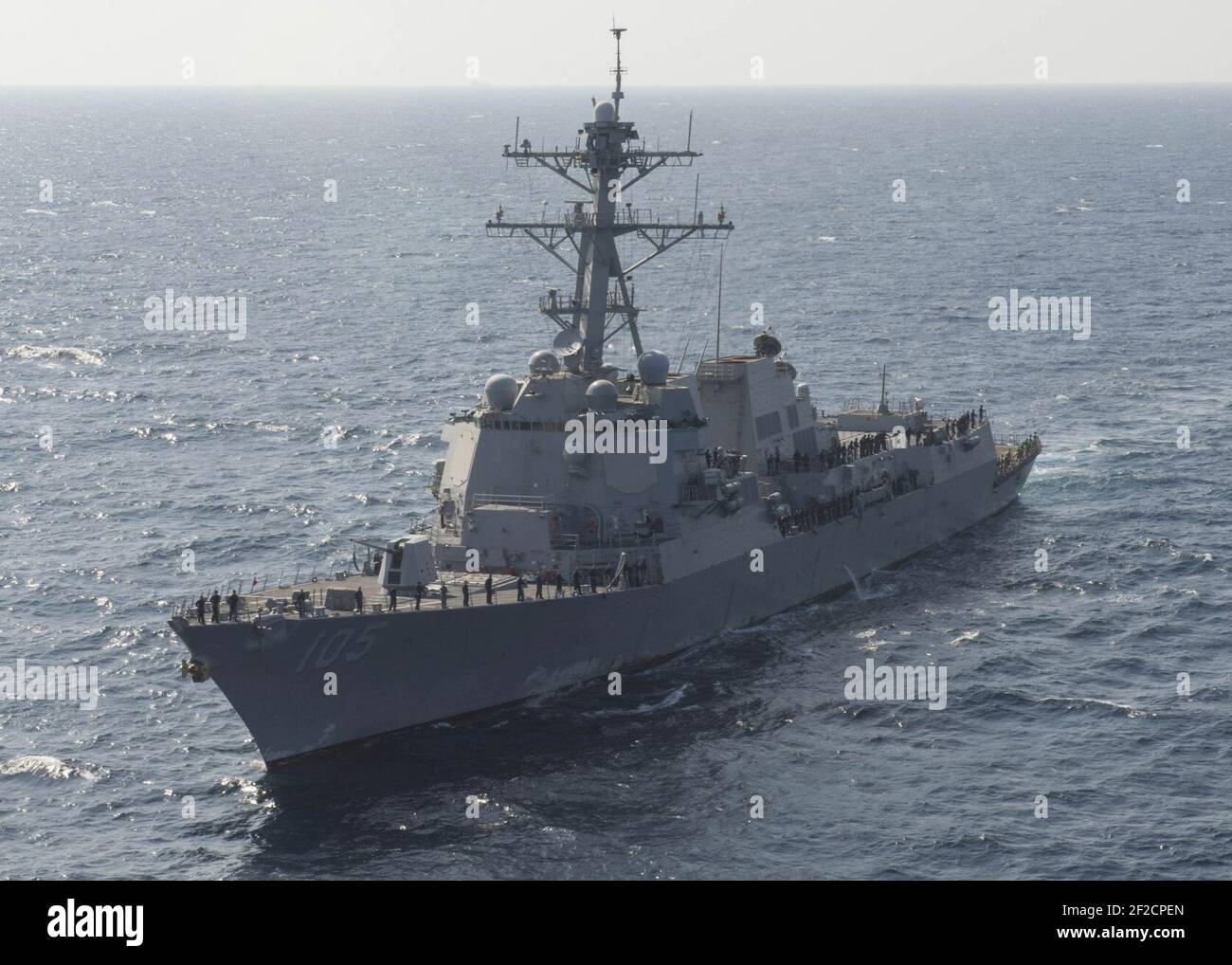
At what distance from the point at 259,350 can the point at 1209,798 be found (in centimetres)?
5511

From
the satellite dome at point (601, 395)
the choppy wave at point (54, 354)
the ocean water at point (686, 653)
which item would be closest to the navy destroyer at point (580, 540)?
the satellite dome at point (601, 395)

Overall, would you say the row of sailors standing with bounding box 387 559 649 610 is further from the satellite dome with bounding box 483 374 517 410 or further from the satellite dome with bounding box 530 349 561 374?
the satellite dome with bounding box 530 349 561 374

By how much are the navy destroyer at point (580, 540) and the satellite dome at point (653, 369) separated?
66 millimetres

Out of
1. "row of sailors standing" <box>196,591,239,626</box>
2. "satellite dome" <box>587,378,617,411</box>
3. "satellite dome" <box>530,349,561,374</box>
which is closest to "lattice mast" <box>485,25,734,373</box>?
"satellite dome" <box>530,349,561,374</box>

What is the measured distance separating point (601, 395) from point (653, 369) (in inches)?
88.2

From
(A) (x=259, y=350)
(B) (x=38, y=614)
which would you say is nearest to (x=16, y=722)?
(B) (x=38, y=614)

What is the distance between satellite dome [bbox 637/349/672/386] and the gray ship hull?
16.3ft

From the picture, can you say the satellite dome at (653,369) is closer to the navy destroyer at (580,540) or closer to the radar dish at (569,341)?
the navy destroyer at (580,540)

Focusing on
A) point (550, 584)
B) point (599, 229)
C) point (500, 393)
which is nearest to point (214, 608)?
point (550, 584)

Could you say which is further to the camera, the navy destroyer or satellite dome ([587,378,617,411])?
satellite dome ([587,378,617,411])

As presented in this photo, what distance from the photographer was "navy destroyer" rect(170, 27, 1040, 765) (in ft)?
121
